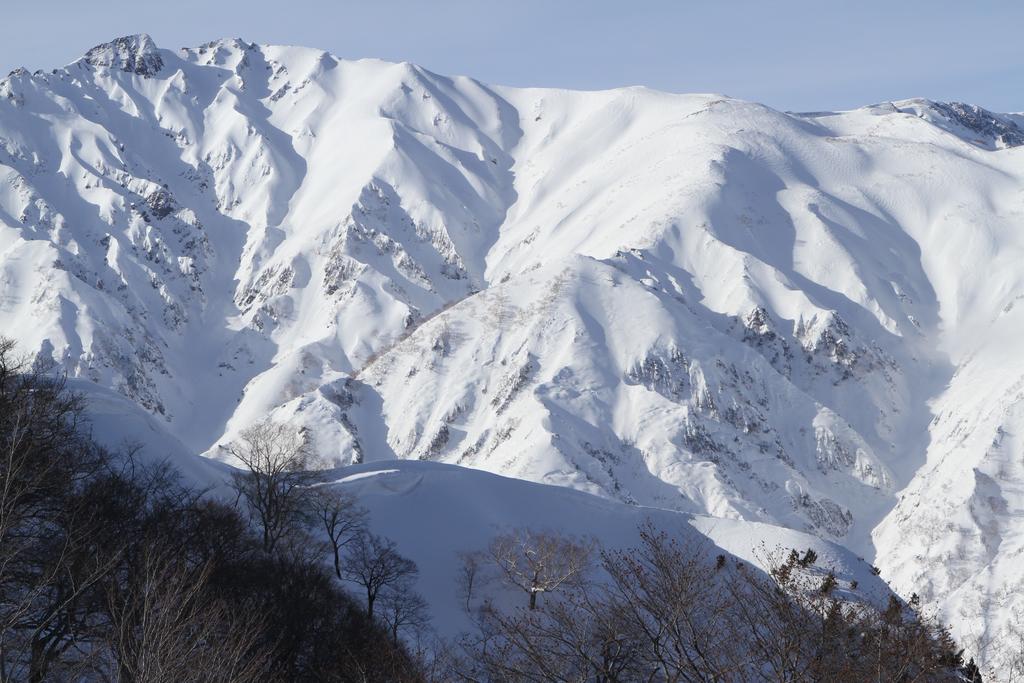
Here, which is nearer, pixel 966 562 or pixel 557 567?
pixel 557 567

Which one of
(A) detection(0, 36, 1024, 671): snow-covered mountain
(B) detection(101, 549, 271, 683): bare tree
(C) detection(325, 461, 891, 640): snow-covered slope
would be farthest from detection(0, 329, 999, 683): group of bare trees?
(A) detection(0, 36, 1024, 671): snow-covered mountain

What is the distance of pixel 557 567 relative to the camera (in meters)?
48.6

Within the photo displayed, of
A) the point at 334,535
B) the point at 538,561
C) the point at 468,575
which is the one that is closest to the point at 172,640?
the point at 538,561

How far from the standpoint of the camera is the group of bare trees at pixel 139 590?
2055 cm

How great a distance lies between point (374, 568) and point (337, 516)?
26.8ft

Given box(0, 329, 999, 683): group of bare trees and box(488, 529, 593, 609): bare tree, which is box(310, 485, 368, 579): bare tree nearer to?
box(0, 329, 999, 683): group of bare trees

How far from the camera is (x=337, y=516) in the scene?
54.0 m

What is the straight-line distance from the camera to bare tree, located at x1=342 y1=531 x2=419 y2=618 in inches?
1793

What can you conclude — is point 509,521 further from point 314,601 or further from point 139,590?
point 139,590

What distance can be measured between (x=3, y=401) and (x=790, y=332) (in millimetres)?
155418

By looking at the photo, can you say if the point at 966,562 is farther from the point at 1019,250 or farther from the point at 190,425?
the point at 190,425

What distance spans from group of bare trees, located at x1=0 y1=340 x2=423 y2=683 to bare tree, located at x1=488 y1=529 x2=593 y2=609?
19.9 feet

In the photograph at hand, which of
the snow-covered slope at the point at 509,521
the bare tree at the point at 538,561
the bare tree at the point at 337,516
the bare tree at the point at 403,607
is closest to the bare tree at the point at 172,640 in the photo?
the bare tree at the point at 403,607

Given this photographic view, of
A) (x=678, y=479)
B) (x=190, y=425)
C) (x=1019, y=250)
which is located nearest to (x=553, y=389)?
(x=678, y=479)
